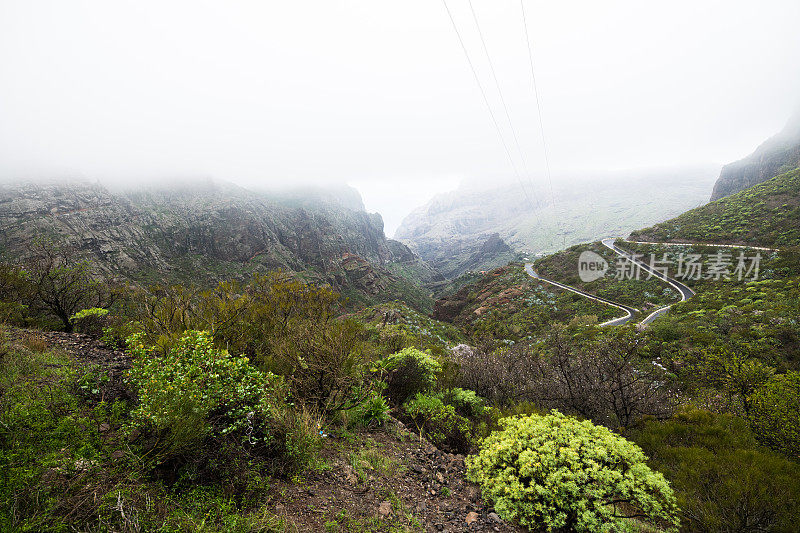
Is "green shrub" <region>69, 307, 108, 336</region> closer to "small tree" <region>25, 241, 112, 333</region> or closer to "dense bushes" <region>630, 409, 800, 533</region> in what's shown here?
"small tree" <region>25, 241, 112, 333</region>

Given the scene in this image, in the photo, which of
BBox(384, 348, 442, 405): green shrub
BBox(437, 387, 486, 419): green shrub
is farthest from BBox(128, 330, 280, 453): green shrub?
BBox(437, 387, 486, 419): green shrub

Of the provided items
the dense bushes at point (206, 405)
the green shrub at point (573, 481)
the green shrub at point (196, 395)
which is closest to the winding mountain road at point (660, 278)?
the green shrub at point (573, 481)

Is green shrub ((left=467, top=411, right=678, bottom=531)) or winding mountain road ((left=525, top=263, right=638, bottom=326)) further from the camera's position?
winding mountain road ((left=525, top=263, right=638, bottom=326))

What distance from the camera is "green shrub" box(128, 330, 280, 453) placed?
138 inches

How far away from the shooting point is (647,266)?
43031mm

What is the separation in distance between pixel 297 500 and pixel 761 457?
24.5 ft

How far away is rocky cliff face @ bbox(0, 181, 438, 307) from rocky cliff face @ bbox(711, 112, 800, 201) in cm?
12260

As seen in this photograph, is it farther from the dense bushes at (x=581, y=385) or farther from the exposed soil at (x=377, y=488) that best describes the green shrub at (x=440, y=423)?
the dense bushes at (x=581, y=385)

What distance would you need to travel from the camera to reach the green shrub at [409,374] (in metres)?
8.42

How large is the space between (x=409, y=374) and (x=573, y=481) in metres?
5.44

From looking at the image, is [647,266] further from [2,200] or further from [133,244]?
[2,200]

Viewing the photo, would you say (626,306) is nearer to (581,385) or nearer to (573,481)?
(581,385)

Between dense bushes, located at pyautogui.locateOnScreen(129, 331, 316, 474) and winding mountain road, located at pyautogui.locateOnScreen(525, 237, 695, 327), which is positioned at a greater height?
dense bushes, located at pyautogui.locateOnScreen(129, 331, 316, 474)

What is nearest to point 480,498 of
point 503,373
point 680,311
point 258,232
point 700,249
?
point 503,373
